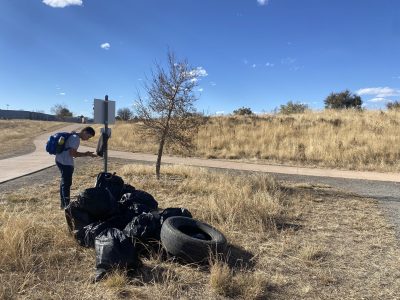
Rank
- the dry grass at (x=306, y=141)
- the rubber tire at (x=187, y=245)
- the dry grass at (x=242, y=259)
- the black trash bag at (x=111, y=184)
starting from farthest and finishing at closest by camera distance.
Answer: the dry grass at (x=306, y=141) → the black trash bag at (x=111, y=184) → the rubber tire at (x=187, y=245) → the dry grass at (x=242, y=259)

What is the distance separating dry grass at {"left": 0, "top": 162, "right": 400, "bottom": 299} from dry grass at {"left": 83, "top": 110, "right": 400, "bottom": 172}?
30.3 feet

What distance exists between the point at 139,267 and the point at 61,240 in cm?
134

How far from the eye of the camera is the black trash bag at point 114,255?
4.69m

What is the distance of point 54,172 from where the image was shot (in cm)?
1401

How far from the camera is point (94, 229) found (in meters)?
5.58

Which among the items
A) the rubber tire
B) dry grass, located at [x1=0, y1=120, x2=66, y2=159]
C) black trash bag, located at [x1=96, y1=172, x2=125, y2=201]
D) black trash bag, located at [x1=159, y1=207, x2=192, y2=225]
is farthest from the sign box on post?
dry grass, located at [x1=0, y1=120, x2=66, y2=159]

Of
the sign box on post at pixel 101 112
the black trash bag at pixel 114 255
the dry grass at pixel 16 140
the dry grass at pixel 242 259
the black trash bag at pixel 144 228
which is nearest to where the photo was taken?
the dry grass at pixel 242 259

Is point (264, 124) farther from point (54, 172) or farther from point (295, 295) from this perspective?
point (295, 295)

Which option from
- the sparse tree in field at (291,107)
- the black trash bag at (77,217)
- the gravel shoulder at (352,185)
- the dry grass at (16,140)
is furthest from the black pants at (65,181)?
the sparse tree in field at (291,107)

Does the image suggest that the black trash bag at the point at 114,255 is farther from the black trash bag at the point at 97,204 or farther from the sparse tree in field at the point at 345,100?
the sparse tree in field at the point at 345,100

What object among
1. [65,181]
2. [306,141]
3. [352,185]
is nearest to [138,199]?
[65,181]

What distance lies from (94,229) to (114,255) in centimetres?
95

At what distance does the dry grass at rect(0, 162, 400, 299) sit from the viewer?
14.6 ft

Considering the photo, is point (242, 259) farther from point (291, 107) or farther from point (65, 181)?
point (291, 107)
